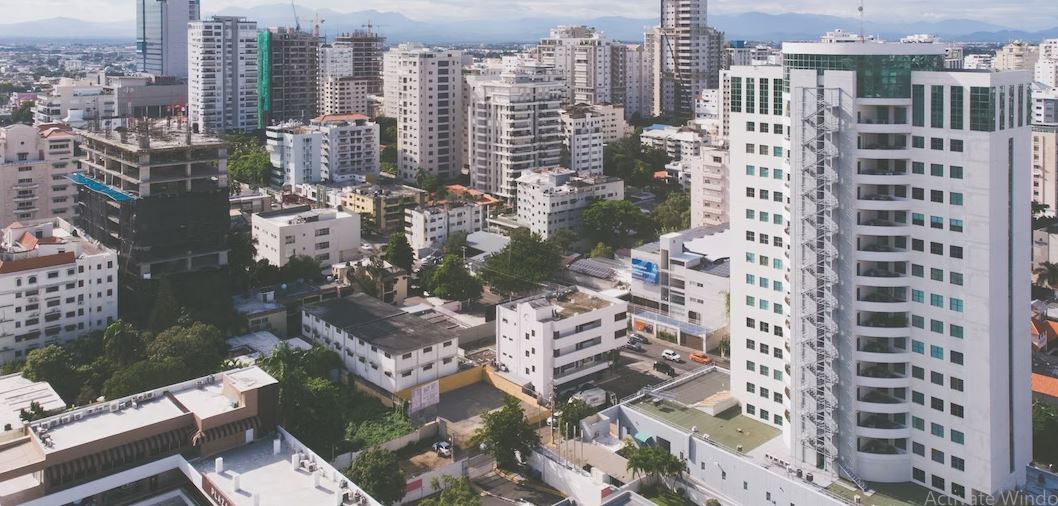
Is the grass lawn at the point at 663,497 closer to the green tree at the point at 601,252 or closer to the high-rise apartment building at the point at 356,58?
the green tree at the point at 601,252

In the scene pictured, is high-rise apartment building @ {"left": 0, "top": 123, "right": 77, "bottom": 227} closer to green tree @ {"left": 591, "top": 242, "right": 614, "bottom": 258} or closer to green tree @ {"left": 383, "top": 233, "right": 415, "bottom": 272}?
green tree @ {"left": 383, "top": 233, "right": 415, "bottom": 272}

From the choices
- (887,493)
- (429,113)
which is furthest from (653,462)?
(429,113)

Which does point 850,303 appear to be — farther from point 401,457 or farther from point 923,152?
point 401,457

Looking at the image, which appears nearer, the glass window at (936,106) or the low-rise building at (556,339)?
the glass window at (936,106)

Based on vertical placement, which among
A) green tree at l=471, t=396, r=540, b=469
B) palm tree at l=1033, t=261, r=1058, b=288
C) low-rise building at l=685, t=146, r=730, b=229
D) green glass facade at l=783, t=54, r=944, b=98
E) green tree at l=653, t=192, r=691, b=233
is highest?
green glass facade at l=783, t=54, r=944, b=98

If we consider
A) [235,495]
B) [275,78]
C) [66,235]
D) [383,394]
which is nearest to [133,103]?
[275,78]

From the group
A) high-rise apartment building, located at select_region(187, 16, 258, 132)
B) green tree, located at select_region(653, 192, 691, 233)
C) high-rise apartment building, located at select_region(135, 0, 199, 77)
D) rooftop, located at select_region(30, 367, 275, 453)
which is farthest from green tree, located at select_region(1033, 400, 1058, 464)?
high-rise apartment building, located at select_region(135, 0, 199, 77)

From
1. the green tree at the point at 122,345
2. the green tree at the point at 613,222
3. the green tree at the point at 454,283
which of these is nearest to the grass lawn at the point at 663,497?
the green tree at the point at 454,283
